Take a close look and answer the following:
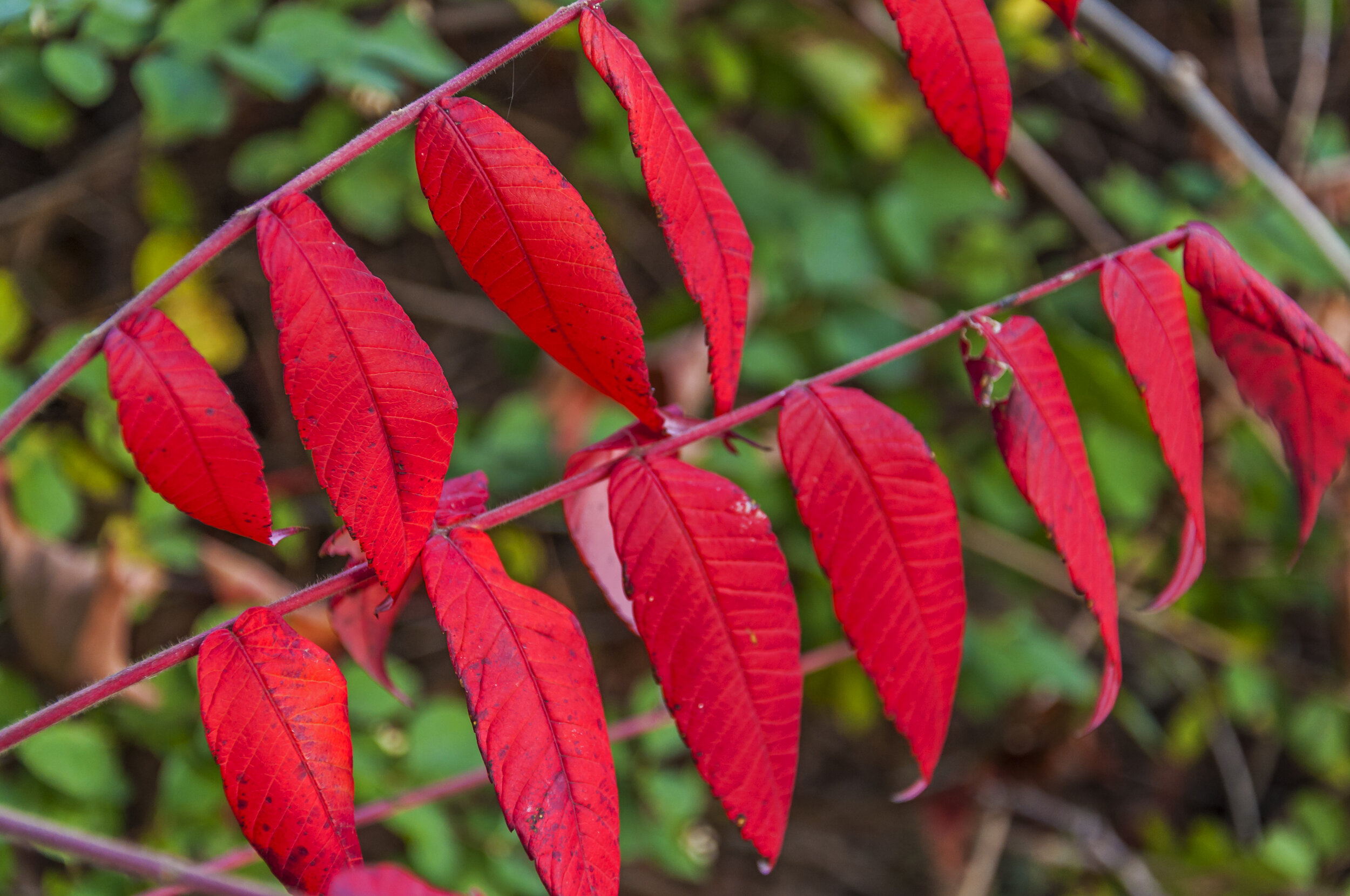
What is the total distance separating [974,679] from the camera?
138 cm

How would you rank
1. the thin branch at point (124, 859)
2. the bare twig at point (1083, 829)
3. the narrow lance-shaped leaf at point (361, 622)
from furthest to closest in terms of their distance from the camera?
the bare twig at point (1083, 829) → the narrow lance-shaped leaf at point (361, 622) → the thin branch at point (124, 859)

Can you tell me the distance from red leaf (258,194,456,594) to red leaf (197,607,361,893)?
0.23 feet

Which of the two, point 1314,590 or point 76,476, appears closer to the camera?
point 76,476

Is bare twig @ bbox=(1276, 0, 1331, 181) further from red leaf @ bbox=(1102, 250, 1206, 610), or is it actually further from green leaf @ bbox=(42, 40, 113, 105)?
green leaf @ bbox=(42, 40, 113, 105)

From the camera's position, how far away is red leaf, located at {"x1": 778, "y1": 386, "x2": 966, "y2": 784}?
0.44 meters

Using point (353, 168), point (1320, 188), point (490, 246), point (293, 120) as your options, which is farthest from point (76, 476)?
point (1320, 188)

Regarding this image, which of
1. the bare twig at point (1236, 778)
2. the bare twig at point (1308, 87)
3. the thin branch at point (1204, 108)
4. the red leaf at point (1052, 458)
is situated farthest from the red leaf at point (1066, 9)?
the bare twig at point (1236, 778)

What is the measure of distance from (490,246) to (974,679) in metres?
1.18

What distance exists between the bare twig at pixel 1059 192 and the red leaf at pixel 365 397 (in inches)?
49.1

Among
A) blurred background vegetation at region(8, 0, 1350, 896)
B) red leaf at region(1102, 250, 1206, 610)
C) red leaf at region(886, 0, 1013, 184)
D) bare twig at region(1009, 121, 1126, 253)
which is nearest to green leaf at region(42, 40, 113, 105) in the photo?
blurred background vegetation at region(8, 0, 1350, 896)

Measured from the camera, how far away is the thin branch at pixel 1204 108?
98 centimetres

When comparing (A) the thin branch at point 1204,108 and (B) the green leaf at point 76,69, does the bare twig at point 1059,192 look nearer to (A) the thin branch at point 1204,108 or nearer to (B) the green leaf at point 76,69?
(A) the thin branch at point 1204,108

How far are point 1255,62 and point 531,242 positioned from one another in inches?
82.3

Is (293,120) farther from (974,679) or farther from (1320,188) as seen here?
(1320,188)
